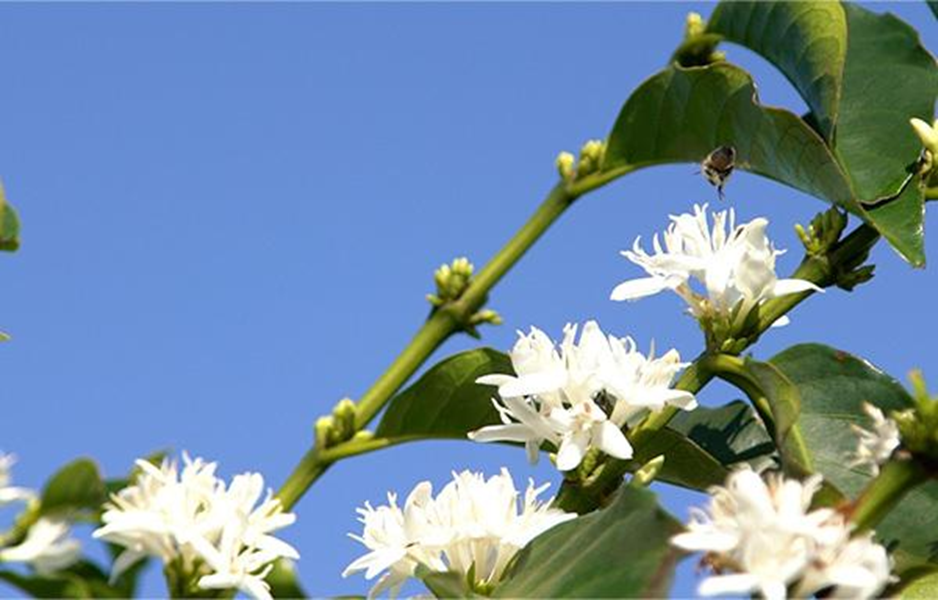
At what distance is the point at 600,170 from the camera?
182 centimetres

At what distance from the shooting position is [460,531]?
1372 millimetres

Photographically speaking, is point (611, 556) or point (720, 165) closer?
point (611, 556)

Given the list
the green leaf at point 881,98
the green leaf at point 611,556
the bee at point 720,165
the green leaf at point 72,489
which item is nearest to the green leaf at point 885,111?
the green leaf at point 881,98

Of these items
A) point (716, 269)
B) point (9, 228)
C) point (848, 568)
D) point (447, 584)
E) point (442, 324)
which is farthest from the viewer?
point (442, 324)

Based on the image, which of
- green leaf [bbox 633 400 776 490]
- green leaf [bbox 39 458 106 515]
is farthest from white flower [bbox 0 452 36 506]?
green leaf [bbox 633 400 776 490]

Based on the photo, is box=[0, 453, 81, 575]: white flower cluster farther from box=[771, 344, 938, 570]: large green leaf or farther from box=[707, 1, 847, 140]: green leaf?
box=[707, 1, 847, 140]: green leaf

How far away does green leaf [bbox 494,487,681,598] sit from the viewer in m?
1.00

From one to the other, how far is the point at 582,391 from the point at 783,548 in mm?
468

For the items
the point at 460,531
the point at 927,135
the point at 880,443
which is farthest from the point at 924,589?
the point at 927,135

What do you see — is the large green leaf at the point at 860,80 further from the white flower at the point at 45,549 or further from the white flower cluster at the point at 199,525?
the white flower at the point at 45,549

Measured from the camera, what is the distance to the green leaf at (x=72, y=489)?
1.04 meters

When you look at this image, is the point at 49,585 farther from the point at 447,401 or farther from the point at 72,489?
the point at 447,401

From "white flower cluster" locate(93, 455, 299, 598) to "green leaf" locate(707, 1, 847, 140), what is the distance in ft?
2.46

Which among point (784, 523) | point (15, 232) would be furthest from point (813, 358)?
point (15, 232)
